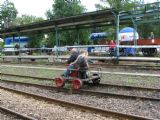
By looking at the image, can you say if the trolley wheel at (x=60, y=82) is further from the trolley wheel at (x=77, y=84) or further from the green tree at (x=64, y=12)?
the green tree at (x=64, y=12)

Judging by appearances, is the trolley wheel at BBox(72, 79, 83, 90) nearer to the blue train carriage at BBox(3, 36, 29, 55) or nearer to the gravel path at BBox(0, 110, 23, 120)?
the gravel path at BBox(0, 110, 23, 120)

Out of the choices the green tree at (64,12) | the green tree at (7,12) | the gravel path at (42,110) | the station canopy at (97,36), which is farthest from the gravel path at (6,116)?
the green tree at (7,12)

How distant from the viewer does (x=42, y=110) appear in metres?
10.6

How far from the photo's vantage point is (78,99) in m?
12.3

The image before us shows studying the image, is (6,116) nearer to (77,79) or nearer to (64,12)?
(77,79)

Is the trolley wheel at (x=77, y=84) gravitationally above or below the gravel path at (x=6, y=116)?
above

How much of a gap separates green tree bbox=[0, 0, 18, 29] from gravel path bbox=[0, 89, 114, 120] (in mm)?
81980

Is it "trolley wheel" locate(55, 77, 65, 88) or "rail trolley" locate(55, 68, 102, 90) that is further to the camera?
"trolley wheel" locate(55, 77, 65, 88)

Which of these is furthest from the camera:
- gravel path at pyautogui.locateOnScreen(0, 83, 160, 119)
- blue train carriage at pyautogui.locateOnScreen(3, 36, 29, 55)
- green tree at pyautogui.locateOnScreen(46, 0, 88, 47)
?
green tree at pyautogui.locateOnScreen(46, 0, 88, 47)

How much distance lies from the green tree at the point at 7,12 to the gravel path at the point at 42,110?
81980 mm

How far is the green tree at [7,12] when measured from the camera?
93.6m

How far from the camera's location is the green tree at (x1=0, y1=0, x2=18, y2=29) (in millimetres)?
93600

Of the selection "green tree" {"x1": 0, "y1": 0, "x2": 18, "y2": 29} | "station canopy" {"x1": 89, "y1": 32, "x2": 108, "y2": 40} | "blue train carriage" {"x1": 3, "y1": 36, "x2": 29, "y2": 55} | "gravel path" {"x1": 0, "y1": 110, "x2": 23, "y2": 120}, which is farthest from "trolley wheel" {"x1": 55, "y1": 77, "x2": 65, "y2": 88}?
"green tree" {"x1": 0, "y1": 0, "x2": 18, "y2": 29}

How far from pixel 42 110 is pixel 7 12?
298ft
